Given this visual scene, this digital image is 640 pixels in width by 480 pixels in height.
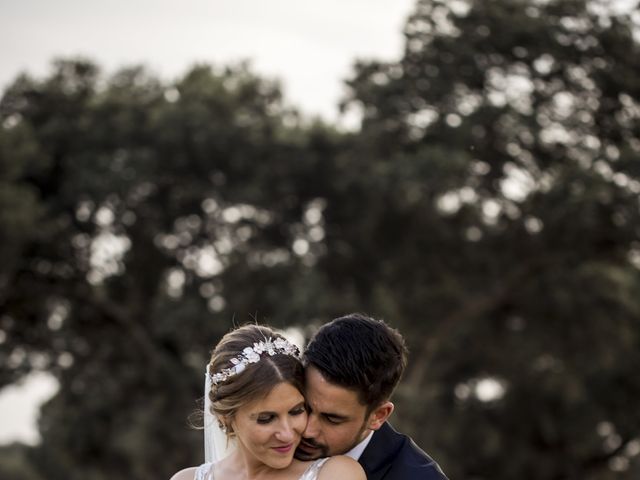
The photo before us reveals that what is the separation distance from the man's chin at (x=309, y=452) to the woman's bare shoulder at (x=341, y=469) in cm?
5

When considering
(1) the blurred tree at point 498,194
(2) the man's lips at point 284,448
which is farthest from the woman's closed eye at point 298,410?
(1) the blurred tree at point 498,194

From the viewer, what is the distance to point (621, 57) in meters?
19.8

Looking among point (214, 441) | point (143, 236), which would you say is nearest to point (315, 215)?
point (143, 236)

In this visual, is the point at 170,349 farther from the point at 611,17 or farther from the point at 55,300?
the point at 611,17

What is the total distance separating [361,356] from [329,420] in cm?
27

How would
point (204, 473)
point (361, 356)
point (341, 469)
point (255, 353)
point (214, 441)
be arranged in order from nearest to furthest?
point (361, 356)
point (341, 469)
point (255, 353)
point (204, 473)
point (214, 441)

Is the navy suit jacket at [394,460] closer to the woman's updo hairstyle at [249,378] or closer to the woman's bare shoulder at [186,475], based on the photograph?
the woman's updo hairstyle at [249,378]

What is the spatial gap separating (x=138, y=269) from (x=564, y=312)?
28.5 feet

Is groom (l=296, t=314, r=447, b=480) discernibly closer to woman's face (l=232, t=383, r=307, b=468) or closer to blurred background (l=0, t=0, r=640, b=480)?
woman's face (l=232, t=383, r=307, b=468)

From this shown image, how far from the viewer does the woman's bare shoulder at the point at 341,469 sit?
4.09m

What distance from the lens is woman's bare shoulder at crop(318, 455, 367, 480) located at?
4.09 m

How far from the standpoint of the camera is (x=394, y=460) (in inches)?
165

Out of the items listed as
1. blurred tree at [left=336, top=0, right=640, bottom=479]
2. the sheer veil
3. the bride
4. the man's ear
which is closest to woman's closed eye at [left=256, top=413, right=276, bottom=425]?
the bride

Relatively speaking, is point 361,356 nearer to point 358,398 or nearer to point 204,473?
point 358,398
